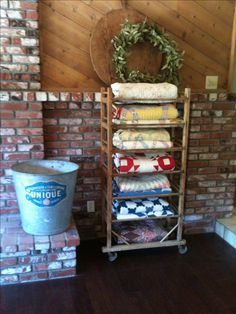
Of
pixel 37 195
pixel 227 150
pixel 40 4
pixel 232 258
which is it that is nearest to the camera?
pixel 37 195

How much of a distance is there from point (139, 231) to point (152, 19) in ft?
5.69

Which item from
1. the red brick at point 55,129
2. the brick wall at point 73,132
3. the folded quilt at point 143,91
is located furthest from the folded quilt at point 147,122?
the red brick at point 55,129

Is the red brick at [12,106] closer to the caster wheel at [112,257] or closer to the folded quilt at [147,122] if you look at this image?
the folded quilt at [147,122]

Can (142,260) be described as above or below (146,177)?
below

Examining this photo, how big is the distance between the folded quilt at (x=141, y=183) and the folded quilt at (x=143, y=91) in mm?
643

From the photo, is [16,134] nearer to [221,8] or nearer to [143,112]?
[143,112]

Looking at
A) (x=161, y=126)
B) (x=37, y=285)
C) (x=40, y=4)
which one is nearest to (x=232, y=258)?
(x=161, y=126)

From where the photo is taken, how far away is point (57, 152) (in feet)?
8.64

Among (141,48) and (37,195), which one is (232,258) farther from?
(141,48)

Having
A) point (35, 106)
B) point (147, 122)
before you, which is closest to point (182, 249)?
point (147, 122)

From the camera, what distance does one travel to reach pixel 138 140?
238cm

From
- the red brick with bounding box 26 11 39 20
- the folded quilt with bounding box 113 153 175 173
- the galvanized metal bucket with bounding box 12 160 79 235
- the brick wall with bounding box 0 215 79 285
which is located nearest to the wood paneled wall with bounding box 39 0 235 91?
the red brick with bounding box 26 11 39 20

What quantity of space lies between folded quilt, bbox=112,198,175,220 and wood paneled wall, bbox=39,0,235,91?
964 mm

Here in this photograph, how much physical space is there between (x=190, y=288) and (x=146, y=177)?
2.88ft
